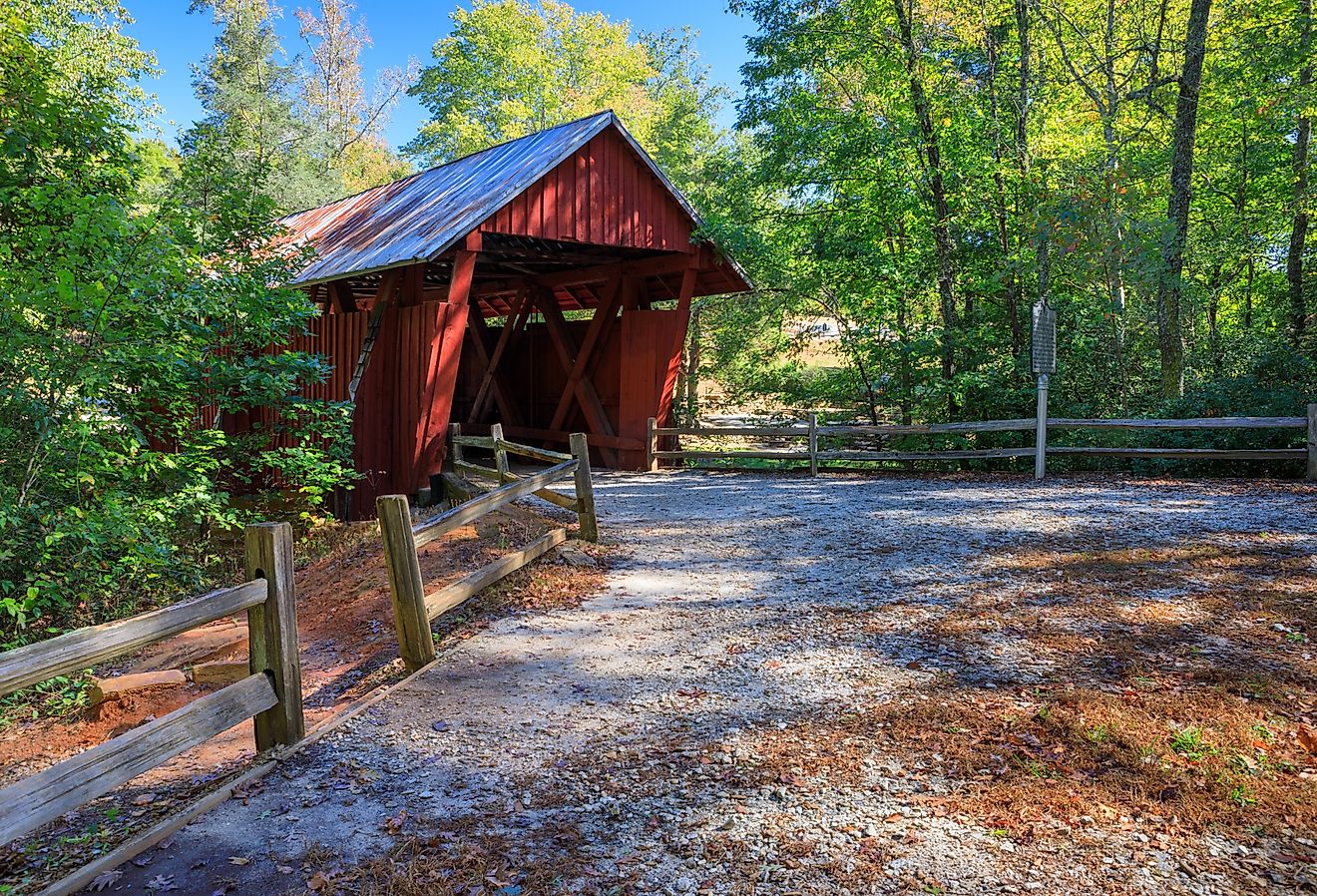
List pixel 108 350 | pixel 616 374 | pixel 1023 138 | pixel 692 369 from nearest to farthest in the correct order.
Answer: pixel 108 350
pixel 1023 138
pixel 616 374
pixel 692 369

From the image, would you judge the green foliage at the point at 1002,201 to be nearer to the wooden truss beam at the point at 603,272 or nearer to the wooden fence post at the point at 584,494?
the wooden truss beam at the point at 603,272

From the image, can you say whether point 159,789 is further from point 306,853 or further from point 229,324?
point 229,324

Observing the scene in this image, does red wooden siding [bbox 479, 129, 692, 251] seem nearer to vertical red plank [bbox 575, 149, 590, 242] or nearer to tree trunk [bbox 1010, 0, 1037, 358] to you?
vertical red plank [bbox 575, 149, 590, 242]

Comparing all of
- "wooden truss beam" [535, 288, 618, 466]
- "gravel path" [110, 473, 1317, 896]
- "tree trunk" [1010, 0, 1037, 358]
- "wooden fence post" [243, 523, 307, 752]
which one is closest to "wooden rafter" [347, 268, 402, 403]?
"wooden truss beam" [535, 288, 618, 466]

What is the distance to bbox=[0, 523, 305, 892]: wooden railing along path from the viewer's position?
2811 millimetres

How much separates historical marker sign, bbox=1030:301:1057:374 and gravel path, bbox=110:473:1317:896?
4.70 meters

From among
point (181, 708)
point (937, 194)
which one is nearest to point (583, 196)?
point (937, 194)

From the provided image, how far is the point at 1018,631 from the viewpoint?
17.9 ft

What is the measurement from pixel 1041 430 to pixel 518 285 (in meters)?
10.1

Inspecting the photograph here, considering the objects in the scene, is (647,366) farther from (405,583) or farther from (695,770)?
(695,770)

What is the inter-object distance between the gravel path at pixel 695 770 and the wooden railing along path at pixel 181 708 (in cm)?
30

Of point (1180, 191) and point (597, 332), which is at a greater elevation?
point (1180, 191)

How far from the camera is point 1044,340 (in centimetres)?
1211

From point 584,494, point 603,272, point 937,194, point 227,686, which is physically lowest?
point 227,686
